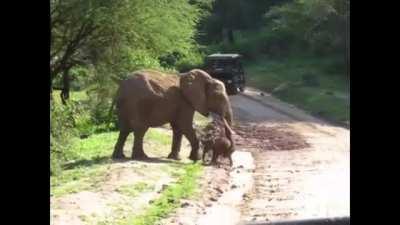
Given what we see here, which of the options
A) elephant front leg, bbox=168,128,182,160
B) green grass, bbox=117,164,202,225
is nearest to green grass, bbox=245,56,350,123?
elephant front leg, bbox=168,128,182,160

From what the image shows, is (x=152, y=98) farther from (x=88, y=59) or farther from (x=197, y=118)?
(x=197, y=118)

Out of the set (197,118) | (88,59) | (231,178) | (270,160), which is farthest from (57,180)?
(197,118)

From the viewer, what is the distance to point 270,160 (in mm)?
19750

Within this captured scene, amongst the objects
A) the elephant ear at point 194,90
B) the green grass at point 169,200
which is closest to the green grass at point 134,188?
the green grass at point 169,200

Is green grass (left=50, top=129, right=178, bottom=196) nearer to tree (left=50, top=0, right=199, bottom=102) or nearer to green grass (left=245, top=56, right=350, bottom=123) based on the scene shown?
tree (left=50, top=0, right=199, bottom=102)

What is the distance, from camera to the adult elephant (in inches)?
697

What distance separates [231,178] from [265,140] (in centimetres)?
812

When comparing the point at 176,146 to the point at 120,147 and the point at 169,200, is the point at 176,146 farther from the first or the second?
the point at 169,200

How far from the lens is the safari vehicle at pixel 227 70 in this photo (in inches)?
1479

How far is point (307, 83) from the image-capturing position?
41.8 m

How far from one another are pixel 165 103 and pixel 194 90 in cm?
83

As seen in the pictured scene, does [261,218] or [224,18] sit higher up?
[224,18]
